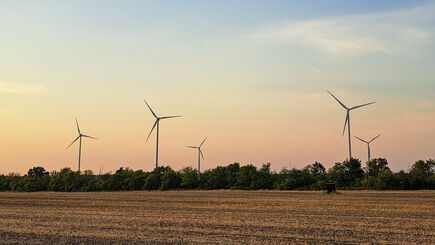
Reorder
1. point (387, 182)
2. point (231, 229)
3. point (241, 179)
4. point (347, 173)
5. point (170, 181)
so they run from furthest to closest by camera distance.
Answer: point (170, 181) → point (241, 179) → point (347, 173) → point (387, 182) → point (231, 229)

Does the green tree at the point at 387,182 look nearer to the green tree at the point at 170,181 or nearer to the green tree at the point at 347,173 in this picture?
the green tree at the point at 347,173

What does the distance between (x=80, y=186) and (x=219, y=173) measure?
106 feet

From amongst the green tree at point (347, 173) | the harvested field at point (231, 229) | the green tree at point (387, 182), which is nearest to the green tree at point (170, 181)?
the green tree at point (347, 173)

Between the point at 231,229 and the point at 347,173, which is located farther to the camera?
the point at 347,173

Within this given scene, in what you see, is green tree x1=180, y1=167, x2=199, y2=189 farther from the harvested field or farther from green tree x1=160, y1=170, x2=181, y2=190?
the harvested field

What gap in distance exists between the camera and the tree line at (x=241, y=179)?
224 ft

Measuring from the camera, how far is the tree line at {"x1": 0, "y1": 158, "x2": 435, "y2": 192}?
68.1m

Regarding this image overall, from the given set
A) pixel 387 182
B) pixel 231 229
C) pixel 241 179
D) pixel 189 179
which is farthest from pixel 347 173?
pixel 231 229

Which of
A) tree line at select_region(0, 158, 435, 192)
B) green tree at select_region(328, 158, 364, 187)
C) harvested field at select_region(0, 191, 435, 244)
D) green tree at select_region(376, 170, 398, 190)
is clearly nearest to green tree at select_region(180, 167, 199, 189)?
tree line at select_region(0, 158, 435, 192)

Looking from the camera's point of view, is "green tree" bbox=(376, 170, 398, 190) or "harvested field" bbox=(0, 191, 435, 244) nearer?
"harvested field" bbox=(0, 191, 435, 244)

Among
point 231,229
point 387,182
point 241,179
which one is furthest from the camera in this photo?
point 241,179

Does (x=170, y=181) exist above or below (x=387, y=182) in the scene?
above

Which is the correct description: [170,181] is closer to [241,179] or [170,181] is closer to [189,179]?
[189,179]

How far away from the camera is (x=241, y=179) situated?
84062 mm
